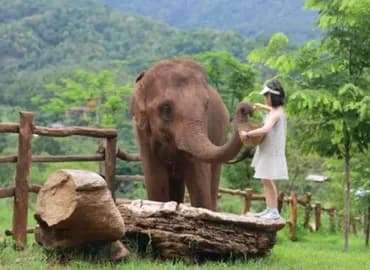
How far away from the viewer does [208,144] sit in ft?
26.5

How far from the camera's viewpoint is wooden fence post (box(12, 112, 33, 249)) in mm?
8898

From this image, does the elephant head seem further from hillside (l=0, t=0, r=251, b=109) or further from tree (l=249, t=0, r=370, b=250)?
hillside (l=0, t=0, r=251, b=109)

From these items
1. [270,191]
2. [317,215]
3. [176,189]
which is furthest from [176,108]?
[317,215]

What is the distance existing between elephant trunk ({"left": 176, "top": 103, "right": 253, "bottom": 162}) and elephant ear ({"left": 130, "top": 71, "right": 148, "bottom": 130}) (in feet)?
2.15

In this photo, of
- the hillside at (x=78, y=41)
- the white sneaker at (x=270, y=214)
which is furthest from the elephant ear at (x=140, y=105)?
the hillside at (x=78, y=41)

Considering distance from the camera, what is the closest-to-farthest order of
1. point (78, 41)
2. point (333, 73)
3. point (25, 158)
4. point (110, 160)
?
point (25, 158) → point (110, 160) → point (333, 73) → point (78, 41)

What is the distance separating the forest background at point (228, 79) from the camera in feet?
43.5

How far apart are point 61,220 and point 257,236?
7.86 ft

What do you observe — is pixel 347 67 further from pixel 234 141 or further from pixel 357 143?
pixel 234 141

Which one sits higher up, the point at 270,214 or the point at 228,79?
the point at 228,79

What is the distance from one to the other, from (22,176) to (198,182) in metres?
2.16

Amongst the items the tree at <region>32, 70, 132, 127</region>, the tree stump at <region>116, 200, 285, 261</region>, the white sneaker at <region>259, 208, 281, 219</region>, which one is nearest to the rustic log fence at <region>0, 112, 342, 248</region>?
the tree stump at <region>116, 200, 285, 261</region>

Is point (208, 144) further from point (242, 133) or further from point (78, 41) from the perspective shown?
point (78, 41)

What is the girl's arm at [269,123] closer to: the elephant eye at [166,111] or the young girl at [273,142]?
the young girl at [273,142]
